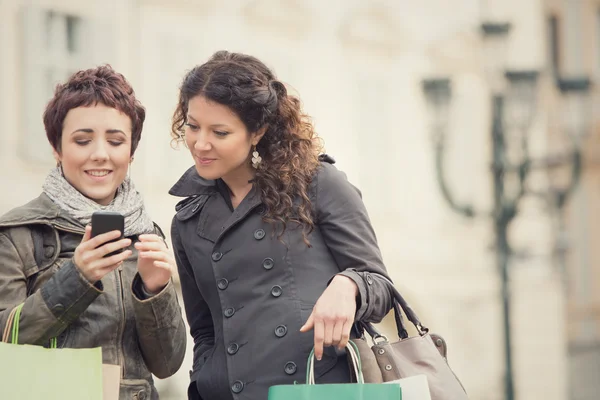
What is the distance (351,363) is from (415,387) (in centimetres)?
20

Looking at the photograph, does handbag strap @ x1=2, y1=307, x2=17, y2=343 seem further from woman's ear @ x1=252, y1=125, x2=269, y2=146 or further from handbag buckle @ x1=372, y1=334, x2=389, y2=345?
handbag buckle @ x1=372, y1=334, x2=389, y2=345

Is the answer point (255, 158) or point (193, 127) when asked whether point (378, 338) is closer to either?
point (255, 158)

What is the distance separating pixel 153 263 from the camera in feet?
13.1

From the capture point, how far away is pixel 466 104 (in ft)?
72.4

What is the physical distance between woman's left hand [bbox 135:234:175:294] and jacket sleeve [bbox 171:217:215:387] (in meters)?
0.32

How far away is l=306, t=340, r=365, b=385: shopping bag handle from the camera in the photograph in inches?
154

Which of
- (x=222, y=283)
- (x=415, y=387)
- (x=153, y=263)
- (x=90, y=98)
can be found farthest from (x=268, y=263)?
(x=90, y=98)

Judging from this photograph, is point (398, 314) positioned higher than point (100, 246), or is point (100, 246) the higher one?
point (100, 246)

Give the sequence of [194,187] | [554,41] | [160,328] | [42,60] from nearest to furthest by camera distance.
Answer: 1. [160,328]
2. [194,187]
3. [42,60]
4. [554,41]

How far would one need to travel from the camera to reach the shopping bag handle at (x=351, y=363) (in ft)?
12.8

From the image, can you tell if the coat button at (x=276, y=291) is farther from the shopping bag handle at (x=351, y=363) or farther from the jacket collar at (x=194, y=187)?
the jacket collar at (x=194, y=187)

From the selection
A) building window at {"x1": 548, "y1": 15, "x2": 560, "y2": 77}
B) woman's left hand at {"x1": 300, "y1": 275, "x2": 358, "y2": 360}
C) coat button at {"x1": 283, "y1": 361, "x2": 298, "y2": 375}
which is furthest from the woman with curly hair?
building window at {"x1": 548, "y1": 15, "x2": 560, "y2": 77}

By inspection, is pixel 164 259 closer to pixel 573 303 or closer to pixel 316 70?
pixel 316 70

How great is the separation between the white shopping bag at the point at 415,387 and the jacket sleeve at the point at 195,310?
0.65 m
